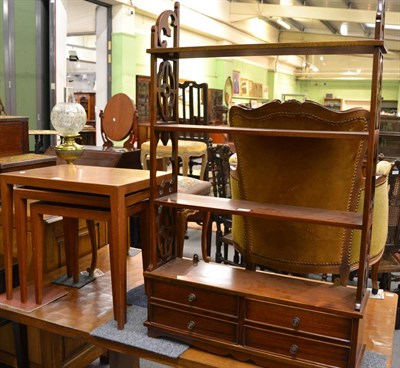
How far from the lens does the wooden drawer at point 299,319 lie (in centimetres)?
158

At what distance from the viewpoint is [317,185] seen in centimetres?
196

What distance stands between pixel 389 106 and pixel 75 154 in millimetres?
17173

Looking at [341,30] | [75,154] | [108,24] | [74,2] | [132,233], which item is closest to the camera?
[75,154]

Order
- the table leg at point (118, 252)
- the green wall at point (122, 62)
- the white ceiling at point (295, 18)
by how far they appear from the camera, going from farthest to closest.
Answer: the white ceiling at point (295, 18), the green wall at point (122, 62), the table leg at point (118, 252)

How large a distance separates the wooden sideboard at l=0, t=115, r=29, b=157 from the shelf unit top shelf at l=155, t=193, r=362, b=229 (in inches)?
52.0

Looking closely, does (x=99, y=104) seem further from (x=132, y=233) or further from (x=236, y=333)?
(x=236, y=333)

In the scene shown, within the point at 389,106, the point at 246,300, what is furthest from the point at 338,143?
the point at 389,106

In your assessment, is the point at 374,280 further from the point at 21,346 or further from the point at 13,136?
the point at 13,136

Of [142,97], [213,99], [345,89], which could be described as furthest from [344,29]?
[142,97]

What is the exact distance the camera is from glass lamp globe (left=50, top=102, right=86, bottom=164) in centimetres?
239

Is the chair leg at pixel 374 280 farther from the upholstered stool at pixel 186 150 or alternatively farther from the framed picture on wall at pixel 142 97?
the framed picture on wall at pixel 142 97

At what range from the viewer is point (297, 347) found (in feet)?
5.39

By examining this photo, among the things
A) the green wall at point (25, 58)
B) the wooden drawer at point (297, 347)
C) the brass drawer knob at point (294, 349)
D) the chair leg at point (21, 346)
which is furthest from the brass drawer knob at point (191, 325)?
the green wall at point (25, 58)

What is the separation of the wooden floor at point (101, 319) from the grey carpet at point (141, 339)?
0.02 m
